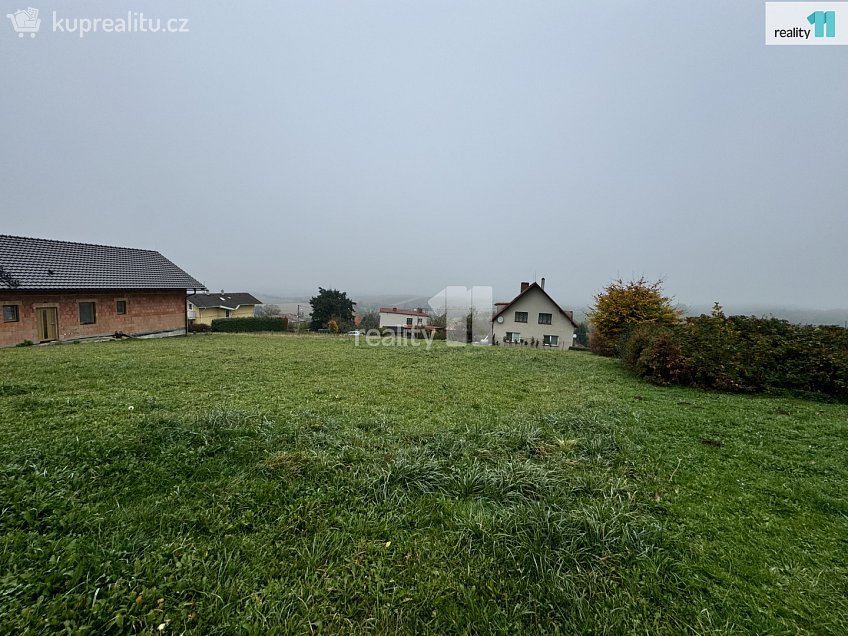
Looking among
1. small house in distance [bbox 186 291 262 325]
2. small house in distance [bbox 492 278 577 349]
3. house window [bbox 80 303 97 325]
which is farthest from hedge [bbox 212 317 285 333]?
small house in distance [bbox 492 278 577 349]

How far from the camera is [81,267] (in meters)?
15.6

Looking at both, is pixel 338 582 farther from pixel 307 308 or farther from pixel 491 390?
pixel 307 308

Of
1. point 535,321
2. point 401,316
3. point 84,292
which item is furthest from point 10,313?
point 401,316

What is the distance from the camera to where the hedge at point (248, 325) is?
25516 mm

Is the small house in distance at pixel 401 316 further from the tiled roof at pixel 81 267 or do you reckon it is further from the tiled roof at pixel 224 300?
the tiled roof at pixel 81 267

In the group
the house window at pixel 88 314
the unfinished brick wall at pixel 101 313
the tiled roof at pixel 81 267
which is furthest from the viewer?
the house window at pixel 88 314

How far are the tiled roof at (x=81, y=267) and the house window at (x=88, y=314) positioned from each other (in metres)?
0.92

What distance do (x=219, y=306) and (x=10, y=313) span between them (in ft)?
92.6

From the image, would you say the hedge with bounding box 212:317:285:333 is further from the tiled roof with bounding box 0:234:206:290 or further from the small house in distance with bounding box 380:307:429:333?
the small house in distance with bounding box 380:307:429:333

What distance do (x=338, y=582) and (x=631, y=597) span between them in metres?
1.63

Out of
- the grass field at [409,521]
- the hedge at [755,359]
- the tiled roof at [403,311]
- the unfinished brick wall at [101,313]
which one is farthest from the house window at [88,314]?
the tiled roof at [403,311]

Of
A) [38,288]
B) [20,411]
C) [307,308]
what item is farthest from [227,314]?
[20,411]

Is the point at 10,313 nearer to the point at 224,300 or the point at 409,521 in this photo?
the point at 409,521

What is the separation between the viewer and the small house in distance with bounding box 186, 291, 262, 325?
123 feet
